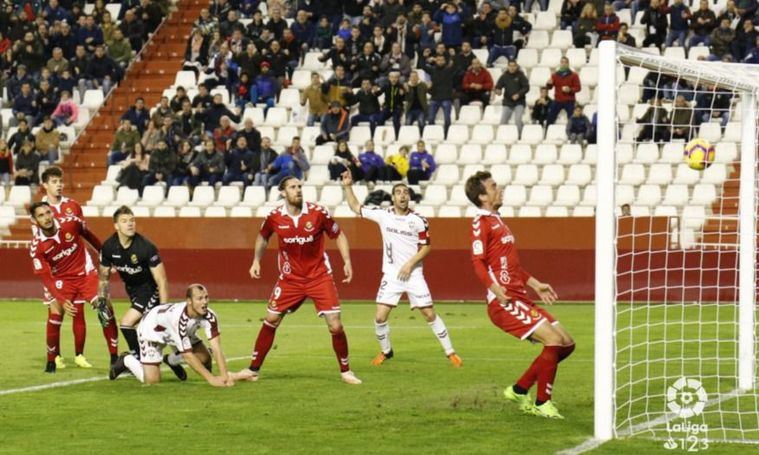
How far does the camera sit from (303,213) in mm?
15680

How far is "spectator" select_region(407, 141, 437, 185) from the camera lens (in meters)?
32.3

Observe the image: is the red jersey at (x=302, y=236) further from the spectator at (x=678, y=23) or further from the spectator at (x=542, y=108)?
the spectator at (x=678, y=23)

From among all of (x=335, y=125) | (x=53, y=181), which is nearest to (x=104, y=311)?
(x=53, y=181)

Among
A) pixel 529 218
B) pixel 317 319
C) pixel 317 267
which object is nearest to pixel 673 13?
pixel 529 218

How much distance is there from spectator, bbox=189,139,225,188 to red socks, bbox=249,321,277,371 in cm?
1856

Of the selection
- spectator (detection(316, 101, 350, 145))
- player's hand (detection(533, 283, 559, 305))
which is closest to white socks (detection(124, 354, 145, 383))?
player's hand (detection(533, 283, 559, 305))

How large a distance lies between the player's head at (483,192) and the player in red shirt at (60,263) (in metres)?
6.13

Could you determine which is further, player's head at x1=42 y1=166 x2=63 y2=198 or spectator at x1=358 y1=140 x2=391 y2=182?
spectator at x1=358 y1=140 x2=391 y2=182

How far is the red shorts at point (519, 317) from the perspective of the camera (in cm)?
1256

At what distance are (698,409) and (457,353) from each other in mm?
6328

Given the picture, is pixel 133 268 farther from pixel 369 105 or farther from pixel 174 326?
pixel 369 105

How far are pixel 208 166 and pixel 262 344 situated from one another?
1885 cm

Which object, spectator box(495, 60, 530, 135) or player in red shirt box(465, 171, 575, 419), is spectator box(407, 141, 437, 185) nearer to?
Answer: spectator box(495, 60, 530, 135)

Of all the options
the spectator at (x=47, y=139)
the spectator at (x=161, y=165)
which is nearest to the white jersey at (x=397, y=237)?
the spectator at (x=161, y=165)
